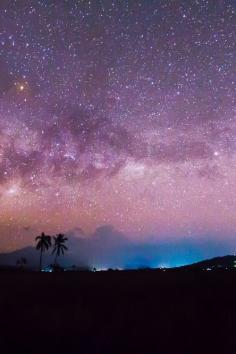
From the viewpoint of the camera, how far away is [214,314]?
1184 cm

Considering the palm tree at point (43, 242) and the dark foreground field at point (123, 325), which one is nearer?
the dark foreground field at point (123, 325)

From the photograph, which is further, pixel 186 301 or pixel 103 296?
pixel 103 296

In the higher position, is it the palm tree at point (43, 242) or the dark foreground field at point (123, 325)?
the palm tree at point (43, 242)

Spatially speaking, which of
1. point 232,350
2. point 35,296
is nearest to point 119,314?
point 232,350

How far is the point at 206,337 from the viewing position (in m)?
9.31

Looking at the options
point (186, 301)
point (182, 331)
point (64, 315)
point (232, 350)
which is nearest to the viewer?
point (232, 350)

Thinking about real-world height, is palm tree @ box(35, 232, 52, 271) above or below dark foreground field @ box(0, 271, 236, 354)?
above

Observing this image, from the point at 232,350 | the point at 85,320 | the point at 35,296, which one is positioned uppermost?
the point at 35,296

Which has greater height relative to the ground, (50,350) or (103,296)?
(103,296)

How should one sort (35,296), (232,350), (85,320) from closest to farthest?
(232,350) < (85,320) < (35,296)

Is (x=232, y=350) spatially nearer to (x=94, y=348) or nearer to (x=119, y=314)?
(x=94, y=348)

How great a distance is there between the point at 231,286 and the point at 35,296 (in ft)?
32.1

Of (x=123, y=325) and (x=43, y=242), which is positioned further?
(x=43, y=242)

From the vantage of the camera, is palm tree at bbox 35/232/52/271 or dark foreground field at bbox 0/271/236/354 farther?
palm tree at bbox 35/232/52/271
